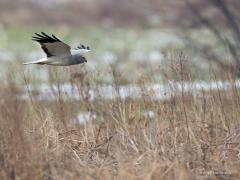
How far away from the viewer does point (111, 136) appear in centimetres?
945

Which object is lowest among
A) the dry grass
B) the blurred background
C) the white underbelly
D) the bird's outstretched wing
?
the dry grass

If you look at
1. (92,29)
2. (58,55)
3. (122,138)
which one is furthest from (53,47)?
(92,29)

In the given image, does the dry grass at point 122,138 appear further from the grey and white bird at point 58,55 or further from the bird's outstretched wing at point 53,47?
the bird's outstretched wing at point 53,47

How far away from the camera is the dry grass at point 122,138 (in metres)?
8.11

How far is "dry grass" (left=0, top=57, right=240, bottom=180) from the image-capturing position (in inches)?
319

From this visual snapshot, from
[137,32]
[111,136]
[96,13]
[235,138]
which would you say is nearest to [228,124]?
[235,138]

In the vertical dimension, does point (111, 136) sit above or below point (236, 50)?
below

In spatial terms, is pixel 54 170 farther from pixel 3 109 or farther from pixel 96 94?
pixel 96 94

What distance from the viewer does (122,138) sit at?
370 inches

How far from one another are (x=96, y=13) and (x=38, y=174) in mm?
23994

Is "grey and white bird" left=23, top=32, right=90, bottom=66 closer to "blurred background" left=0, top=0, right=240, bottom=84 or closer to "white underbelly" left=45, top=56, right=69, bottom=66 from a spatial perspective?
"white underbelly" left=45, top=56, right=69, bottom=66

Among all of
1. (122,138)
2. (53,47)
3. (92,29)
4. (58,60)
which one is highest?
(92,29)

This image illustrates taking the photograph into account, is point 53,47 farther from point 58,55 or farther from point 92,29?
point 92,29

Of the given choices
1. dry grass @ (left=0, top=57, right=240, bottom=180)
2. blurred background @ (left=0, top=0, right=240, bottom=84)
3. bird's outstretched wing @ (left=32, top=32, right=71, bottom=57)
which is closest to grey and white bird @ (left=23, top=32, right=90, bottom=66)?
bird's outstretched wing @ (left=32, top=32, right=71, bottom=57)
